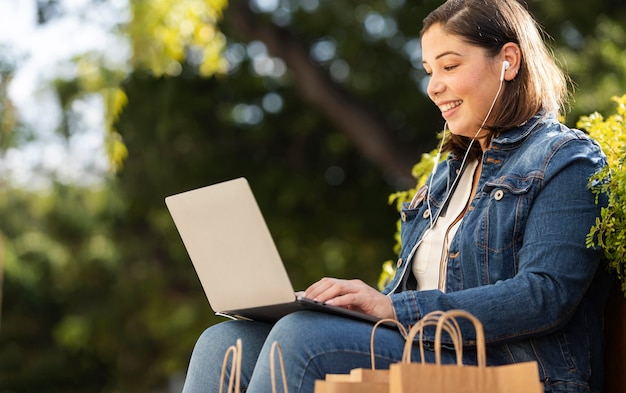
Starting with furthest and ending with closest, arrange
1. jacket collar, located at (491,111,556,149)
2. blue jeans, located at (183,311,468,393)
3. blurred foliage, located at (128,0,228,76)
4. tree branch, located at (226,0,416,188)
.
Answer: tree branch, located at (226,0,416,188), blurred foliage, located at (128,0,228,76), jacket collar, located at (491,111,556,149), blue jeans, located at (183,311,468,393)

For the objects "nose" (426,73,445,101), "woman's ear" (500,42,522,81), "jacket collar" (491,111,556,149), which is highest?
"woman's ear" (500,42,522,81)

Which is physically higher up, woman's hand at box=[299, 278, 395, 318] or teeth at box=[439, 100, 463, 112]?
teeth at box=[439, 100, 463, 112]

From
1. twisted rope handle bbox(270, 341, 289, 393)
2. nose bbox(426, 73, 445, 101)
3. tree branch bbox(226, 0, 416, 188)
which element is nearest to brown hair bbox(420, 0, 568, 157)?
nose bbox(426, 73, 445, 101)

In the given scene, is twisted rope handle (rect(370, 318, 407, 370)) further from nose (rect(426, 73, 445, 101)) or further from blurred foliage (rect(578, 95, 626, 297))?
nose (rect(426, 73, 445, 101))

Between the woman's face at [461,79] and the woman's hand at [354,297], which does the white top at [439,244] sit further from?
the woman's hand at [354,297]

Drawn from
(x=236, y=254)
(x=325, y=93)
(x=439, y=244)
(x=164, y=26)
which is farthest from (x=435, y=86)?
(x=325, y=93)

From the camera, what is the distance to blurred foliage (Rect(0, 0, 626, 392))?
21.2 feet

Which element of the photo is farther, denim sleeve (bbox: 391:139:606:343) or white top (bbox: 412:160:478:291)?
white top (bbox: 412:160:478:291)

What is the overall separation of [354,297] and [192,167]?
7.18 meters

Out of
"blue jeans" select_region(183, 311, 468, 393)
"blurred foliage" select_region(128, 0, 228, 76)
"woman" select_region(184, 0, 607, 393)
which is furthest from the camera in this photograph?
"blurred foliage" select_region(128, 0, 228, 76)

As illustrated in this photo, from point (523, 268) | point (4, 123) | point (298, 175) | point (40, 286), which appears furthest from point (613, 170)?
point (40, 286)

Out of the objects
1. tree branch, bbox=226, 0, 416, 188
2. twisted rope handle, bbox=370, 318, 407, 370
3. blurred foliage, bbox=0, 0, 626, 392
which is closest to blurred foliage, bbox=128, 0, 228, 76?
blurred foliage, bbox=0, 0, 626, 392

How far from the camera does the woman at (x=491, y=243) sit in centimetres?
197

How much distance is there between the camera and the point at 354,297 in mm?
1999
